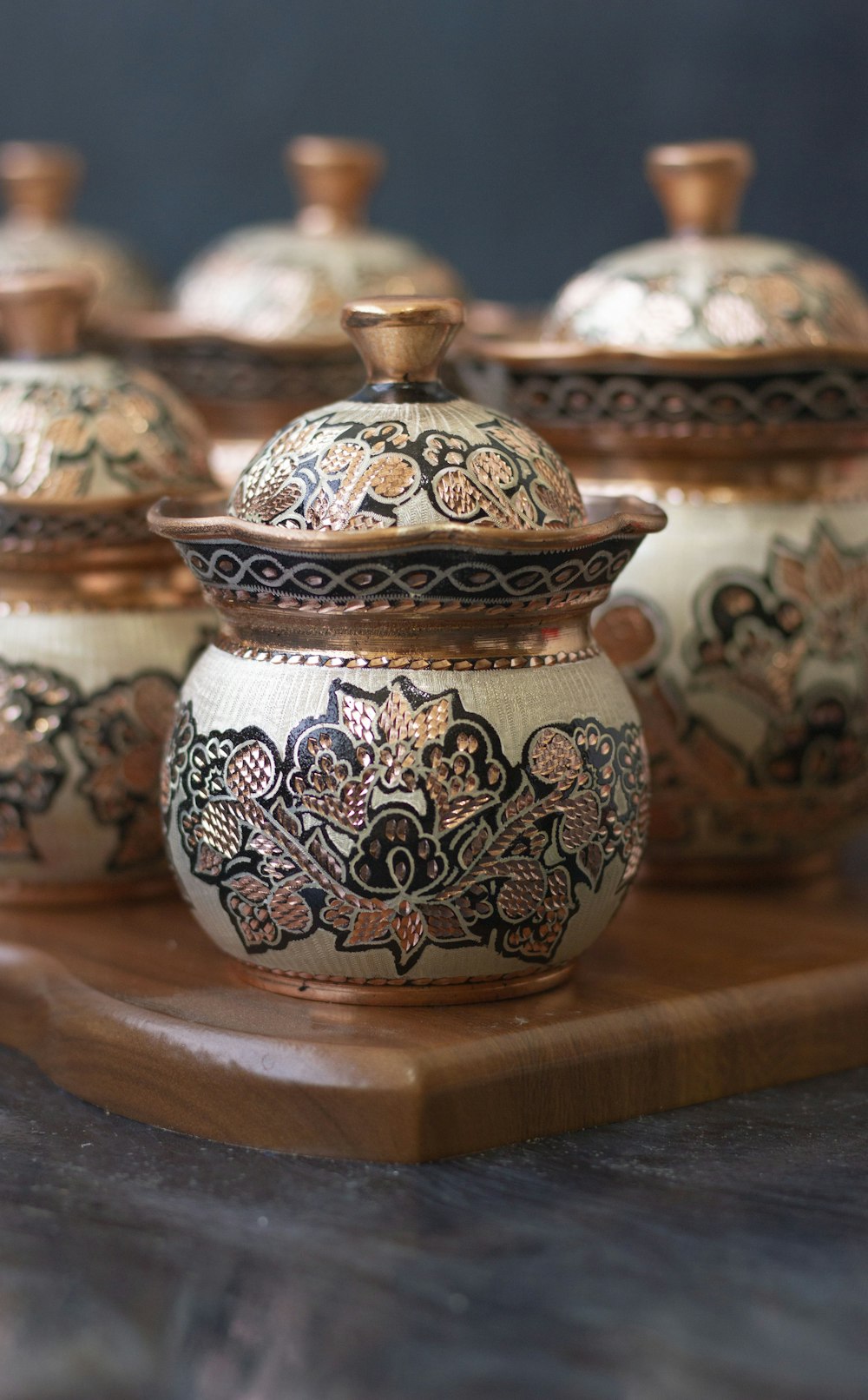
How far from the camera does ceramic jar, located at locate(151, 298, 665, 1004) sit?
2.33 ft

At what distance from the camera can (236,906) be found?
0.74m

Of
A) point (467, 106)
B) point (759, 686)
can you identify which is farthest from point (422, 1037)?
point (467, 106)

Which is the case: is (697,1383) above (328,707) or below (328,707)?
below

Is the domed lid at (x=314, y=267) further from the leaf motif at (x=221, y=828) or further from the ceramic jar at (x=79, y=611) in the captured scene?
the leaf motif at (x=221, y=828)

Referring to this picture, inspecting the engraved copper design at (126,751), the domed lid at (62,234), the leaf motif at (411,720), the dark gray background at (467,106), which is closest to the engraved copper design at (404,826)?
the leaf motif at (411,720)

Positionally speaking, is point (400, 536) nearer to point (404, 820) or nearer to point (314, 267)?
point (404, 820)

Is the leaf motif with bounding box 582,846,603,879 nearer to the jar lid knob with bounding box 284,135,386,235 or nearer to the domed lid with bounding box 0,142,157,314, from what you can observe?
the jar lid knob with bounding box 284,135,386,235

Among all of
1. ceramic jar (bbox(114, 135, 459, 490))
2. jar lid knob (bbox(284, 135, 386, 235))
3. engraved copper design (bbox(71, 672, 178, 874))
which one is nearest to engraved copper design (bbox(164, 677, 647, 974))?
engraved copper design (bbox(71, 672, 178, 874))

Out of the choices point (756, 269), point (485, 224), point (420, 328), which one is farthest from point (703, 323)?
point (485, 224)

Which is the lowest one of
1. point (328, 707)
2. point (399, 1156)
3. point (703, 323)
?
point (399, 1156)

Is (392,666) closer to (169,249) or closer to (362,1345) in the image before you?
(362,1345)

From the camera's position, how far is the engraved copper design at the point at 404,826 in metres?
0.71

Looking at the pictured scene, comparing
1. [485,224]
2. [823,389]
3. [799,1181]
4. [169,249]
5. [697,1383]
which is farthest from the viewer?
[169,249]

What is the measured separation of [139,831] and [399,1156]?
23 centimetres
